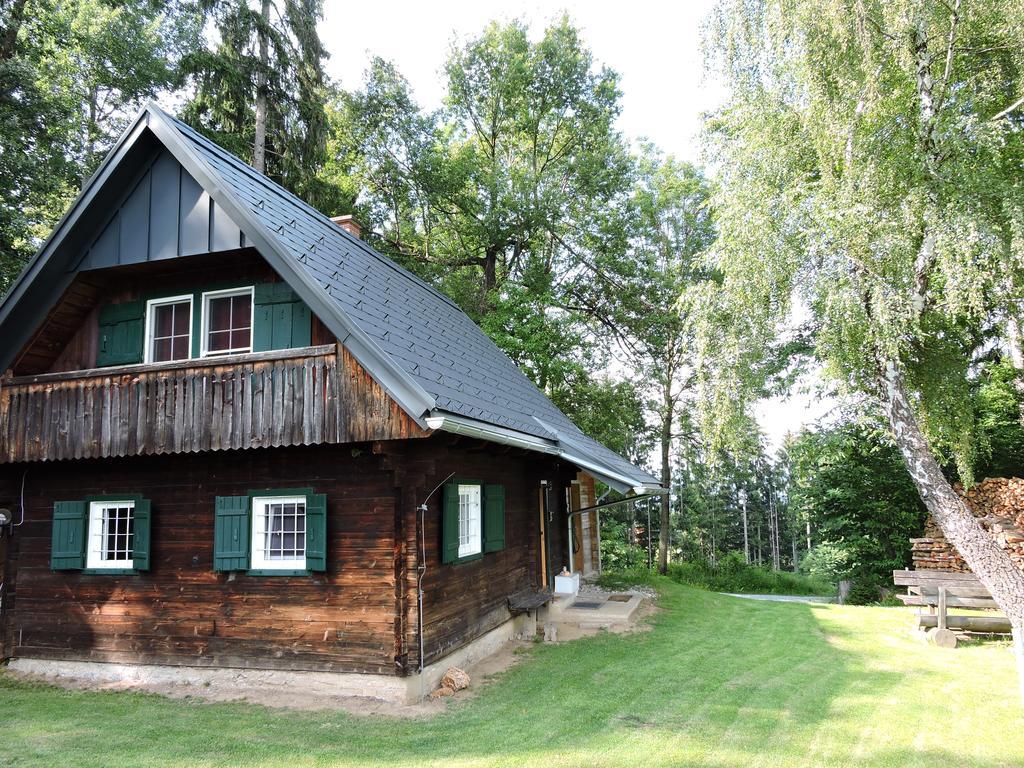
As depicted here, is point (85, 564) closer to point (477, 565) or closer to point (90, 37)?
point (477, 565)

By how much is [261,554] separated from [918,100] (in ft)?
31.9

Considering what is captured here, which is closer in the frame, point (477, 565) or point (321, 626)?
point (321, 626)

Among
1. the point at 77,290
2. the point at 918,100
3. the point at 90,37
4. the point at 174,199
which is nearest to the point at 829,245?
the point at 918,100

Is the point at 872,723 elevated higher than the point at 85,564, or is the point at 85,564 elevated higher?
the point at 85,564

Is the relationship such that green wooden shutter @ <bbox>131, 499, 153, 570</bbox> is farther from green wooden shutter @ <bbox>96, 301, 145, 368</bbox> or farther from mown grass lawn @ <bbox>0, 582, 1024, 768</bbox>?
green wooden shutter @ <bbox>96, 301, 145, 368</bbox>

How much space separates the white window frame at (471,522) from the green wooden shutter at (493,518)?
8cm

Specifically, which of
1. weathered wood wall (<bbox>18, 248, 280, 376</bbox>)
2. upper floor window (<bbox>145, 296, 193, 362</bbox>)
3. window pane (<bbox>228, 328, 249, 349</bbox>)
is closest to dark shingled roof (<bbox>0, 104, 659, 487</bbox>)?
→ weathered wood wall (<bbox>18, 248, 280, 376</bbox>)

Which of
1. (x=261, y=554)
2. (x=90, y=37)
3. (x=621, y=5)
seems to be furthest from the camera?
(x=90, y=37)

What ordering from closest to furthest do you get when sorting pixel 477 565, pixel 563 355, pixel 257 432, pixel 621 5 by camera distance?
pixel 257 432 < pixel 477 565 < pixel 621 5 < pixel 563 355

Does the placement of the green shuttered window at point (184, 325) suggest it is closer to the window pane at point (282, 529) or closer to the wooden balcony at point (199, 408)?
the wooden balcony at point (199, 408)

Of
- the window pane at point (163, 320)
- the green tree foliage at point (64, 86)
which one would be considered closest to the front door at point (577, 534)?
the window pane at point (163, 320)

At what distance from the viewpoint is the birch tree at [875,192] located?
7.12 meters

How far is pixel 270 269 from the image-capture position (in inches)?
317

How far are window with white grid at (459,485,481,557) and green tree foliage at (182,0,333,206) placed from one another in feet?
45.8
